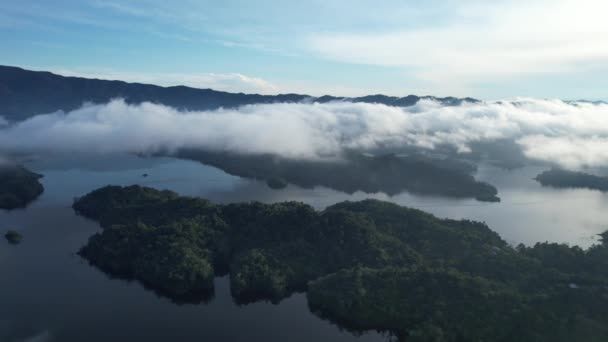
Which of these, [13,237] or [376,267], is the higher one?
[376,267]

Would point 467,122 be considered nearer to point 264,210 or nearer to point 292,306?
point 264,210

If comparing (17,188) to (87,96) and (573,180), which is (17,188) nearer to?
(573,180)

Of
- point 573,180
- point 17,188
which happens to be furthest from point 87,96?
point 573,180

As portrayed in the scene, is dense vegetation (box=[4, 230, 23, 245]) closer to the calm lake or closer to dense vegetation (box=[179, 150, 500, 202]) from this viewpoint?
the calm lake

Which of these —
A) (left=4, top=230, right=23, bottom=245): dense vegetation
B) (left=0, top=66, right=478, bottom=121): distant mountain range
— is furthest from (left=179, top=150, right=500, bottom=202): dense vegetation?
(left=0, top=66, right=478, bottom=121): distant mountain range

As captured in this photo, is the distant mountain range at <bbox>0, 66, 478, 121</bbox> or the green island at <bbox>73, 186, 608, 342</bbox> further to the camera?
the distant mountain range at <bbox>0, 66, 478, 121</bbox>

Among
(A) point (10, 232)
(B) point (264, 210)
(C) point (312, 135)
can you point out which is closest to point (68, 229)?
(A) point (10, 232)
